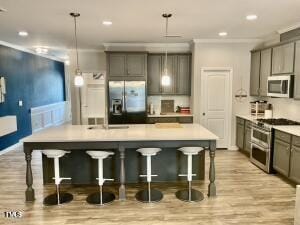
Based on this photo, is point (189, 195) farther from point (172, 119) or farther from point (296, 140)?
point (172, 119)

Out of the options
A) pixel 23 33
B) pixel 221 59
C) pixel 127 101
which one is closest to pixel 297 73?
pixel 221 59

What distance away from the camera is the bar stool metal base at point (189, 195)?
367 centimetres

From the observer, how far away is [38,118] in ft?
26.6

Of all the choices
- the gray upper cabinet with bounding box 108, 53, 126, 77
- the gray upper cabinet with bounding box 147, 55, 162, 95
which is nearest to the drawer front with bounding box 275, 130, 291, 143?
the gray upper cabinet with bounding box 147, 55, 162, 95

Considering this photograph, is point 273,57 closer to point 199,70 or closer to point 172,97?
point 199,70

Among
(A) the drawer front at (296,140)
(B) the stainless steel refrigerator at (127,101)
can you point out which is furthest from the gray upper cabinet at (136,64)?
(A) the drawer front at (296,140)

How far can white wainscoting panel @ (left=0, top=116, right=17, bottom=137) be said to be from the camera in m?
5.81

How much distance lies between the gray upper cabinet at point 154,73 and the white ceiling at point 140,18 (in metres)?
0.70

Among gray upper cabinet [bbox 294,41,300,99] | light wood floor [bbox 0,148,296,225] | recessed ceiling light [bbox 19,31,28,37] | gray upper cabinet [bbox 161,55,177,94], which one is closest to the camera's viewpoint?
light wood floor [bbox 0,148,296,225]

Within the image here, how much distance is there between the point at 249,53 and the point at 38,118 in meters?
6.40

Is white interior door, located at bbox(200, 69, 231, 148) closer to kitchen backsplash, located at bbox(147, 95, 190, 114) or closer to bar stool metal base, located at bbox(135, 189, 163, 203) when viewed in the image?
kitchen backsplash, located at bbox(147, 95, 190, 114)

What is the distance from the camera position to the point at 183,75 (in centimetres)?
660

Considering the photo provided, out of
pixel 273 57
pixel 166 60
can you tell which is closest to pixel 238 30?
pixel 273 57

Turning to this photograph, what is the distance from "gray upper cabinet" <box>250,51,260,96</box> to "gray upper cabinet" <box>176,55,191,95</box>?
149 cm
